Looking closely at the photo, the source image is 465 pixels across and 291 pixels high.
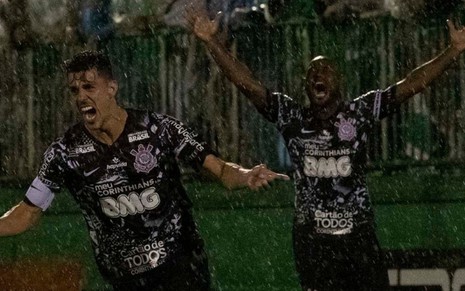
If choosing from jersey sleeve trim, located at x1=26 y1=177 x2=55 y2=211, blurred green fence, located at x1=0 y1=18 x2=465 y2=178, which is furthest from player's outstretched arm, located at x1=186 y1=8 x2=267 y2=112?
blurred green fence, located at x1=0 y1=18 x2=465 y2=178

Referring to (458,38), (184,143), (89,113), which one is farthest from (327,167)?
(89,113)

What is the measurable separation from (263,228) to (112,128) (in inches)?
133

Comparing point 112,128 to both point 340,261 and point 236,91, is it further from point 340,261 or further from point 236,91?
point 236,91

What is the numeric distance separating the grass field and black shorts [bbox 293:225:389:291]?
3.94 ft

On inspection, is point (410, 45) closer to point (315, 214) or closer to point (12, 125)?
point (315, 214)

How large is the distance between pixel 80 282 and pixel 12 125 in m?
2.70

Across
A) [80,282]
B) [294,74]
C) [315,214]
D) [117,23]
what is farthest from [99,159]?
[117,23]

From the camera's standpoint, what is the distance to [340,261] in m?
7.72

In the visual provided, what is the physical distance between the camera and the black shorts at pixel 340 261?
7.68m

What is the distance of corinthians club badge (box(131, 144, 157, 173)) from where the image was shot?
632 centimetres

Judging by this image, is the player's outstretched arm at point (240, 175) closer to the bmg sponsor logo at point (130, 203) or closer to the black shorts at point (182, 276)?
the bmg sponsor logo at point (130, 203)

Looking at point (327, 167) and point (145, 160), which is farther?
point (327, 167)

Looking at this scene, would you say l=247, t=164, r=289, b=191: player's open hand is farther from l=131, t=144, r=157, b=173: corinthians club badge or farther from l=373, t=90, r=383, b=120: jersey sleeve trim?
l=373, t=90, r=383, b=120: jersey sleeve trim

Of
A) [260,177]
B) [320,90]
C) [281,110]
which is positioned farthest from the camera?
[281,110]
